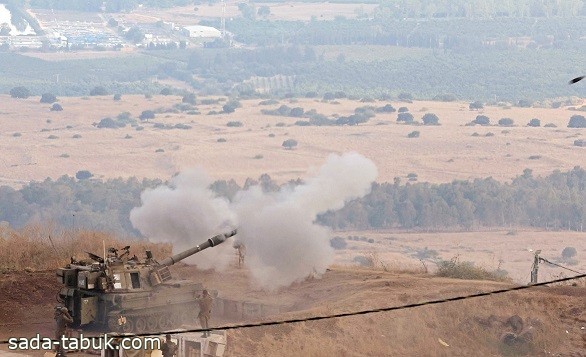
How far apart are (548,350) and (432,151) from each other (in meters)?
93.6

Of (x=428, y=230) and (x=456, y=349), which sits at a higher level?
(x=456, y=349)

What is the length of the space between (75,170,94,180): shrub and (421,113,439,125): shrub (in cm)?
3781

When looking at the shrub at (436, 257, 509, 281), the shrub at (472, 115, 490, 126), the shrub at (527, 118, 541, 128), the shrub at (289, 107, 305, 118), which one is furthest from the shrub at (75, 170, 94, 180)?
the shrub at (436, 257, 509, 281)

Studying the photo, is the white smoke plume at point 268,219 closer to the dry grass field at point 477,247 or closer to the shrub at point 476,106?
the dry grass field at point 477,247

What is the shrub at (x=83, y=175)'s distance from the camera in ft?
367

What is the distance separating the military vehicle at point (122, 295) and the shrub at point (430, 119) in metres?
106

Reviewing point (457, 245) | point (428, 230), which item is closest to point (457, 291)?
point (457, 245)

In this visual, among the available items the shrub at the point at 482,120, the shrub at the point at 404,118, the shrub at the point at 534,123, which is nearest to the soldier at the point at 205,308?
the shrub at the point at 534,123

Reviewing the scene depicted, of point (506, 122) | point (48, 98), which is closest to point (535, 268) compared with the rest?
point (506, 122)

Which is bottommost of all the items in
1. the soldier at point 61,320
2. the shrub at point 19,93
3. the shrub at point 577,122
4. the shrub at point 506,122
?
the shrub at point 19,93

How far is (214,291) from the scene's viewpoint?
3212cm

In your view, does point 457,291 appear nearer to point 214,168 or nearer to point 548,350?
point 548,350

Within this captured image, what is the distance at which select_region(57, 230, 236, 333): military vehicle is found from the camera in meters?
30.0

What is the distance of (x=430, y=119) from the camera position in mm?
137500
